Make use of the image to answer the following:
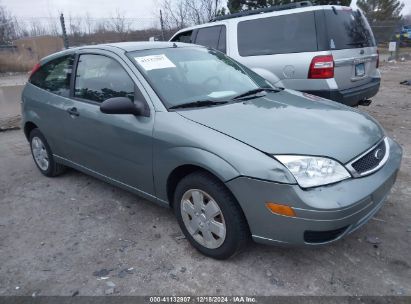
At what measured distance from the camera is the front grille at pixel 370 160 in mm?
2506

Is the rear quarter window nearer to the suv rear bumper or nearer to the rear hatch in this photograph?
the rear hatch

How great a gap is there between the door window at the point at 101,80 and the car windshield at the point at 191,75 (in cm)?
19

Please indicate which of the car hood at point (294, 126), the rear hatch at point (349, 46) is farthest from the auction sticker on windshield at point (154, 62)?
the rear hatch at point (349, 46)

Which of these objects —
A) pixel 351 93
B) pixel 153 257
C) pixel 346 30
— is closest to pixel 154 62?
pixel 153 257

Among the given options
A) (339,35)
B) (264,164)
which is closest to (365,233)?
(264,164)

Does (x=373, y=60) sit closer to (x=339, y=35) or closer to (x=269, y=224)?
(x=339, y=35)

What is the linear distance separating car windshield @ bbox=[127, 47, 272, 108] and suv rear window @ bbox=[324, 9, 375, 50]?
74.5 inches

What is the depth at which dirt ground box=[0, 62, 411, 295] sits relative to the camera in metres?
2.55

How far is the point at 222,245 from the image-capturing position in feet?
8.84

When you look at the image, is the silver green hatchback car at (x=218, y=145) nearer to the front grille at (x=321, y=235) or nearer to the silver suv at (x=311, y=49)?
the front grille at (x=321, y=235)

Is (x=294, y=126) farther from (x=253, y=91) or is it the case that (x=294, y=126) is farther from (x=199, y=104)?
(x=253, y=91)

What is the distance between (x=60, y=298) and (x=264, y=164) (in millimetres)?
1678

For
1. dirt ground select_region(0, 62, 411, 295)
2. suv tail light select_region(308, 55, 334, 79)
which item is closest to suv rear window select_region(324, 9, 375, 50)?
suv tail light select_region(308, 55, 334, 79)

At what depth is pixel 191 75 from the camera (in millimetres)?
3383
